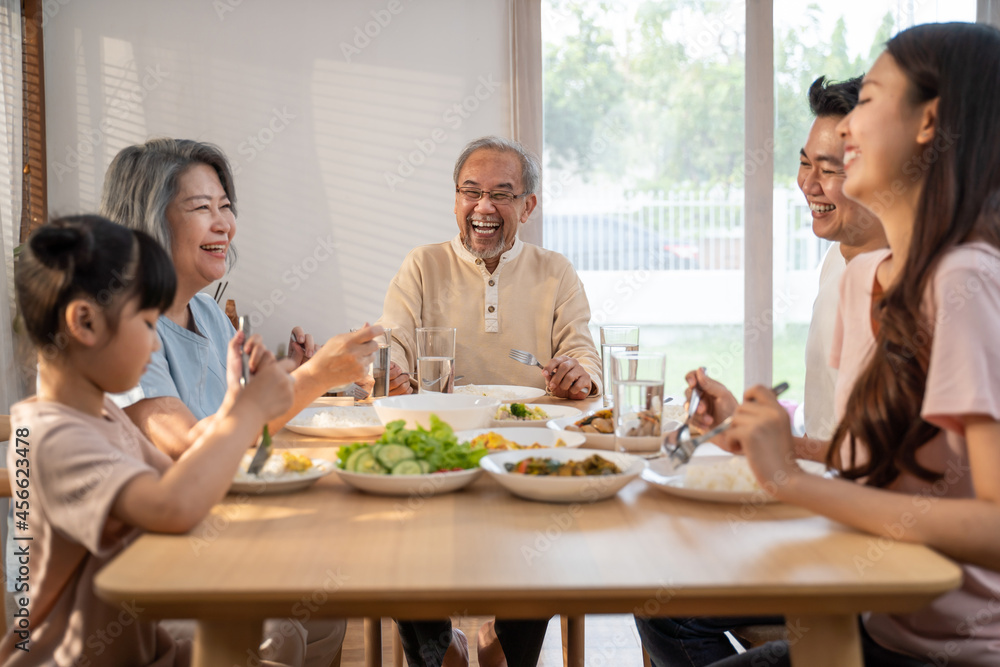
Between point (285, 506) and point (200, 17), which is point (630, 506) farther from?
point (200, 17)

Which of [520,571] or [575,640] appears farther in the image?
[575,640]

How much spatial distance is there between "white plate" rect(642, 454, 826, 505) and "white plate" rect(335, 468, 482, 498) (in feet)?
0.87

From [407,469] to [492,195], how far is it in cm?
192

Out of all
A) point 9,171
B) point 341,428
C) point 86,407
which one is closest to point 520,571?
point 86,407

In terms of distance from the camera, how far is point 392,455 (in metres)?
1.20

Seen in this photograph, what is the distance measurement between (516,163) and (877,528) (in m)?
2.24

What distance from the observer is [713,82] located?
183 inches

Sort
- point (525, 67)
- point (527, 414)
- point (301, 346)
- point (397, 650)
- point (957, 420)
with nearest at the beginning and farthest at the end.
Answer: point (957, 420), point (527, 414), point (301, 346), point (397, 650), point (525, 67)

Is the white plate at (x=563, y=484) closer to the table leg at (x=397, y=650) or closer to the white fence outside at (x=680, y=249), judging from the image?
the table leg at (x=397, y=650)

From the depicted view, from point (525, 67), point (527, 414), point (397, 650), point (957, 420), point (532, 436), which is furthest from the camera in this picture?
point (525, 67)

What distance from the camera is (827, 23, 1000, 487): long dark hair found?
1.09 metres

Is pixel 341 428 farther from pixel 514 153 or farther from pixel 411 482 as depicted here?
pixel 514 153

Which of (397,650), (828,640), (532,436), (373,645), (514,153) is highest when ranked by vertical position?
(514,153)

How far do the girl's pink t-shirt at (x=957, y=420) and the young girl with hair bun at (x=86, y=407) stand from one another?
842 mm
